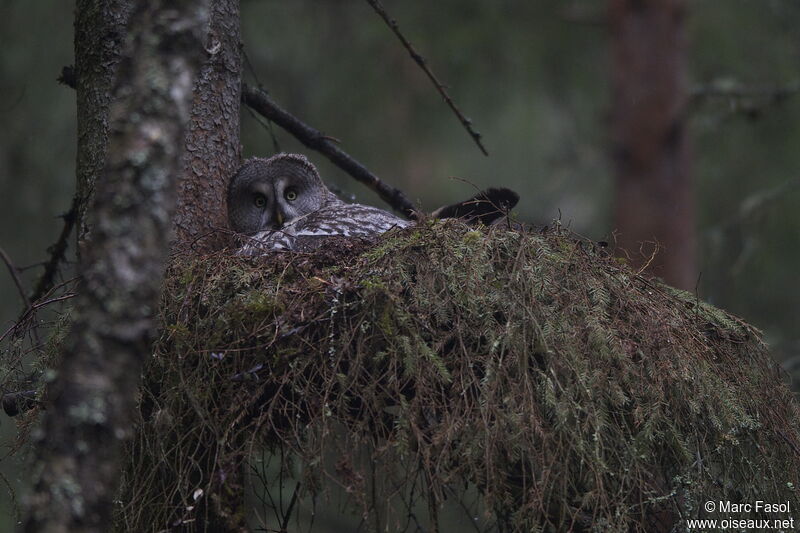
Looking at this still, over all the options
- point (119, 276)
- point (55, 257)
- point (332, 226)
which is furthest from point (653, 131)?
point (119, 276)

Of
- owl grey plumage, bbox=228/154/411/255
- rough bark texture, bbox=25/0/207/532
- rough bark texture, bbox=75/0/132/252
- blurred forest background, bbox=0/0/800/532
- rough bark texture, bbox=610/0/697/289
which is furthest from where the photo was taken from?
blurred forest background, bbox=0/0/800/532

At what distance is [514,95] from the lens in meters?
8.23

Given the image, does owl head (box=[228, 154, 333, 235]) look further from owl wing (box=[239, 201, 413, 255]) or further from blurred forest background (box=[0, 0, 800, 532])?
blurred forest background (box=[0, 0, 800, 532])

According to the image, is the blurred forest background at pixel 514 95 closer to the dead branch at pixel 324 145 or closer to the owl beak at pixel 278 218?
the owl beak at pixel 278 218

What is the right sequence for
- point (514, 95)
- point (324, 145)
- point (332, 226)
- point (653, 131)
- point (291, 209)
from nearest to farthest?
point (332, 226) < point (324, 145) < point (291, 209) < point (653, 131) < point (514, 95)

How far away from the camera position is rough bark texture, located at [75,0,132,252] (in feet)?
11.1

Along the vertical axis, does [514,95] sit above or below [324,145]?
above

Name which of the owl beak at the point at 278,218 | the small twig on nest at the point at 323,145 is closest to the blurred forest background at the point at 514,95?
the owl beak at the point at 278,218

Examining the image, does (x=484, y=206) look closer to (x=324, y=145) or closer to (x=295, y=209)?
(x=324, y=145)

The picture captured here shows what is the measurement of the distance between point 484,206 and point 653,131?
3.03 m

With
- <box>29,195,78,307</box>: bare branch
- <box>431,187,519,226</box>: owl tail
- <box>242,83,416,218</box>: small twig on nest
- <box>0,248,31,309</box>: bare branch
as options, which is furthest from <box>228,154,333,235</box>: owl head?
<box>431,187,519,226</box>: owl tail

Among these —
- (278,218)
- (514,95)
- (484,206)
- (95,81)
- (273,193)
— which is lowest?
(484,206)

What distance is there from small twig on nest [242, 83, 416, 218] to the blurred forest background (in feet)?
6.41

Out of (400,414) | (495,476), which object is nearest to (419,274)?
(400,414)
